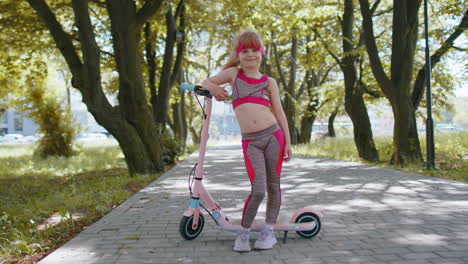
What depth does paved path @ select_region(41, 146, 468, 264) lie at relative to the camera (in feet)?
11.8

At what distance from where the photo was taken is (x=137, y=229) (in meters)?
4.67

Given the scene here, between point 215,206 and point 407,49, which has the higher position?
point 407,49

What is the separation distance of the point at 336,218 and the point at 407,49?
323 inches

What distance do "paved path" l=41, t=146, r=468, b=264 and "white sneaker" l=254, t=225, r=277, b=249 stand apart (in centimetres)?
6

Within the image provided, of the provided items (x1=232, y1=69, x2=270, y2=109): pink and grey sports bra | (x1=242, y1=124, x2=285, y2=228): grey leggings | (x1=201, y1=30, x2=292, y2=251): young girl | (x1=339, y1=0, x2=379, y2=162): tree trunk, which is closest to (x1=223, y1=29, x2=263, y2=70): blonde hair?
(x1=201, y1=30, x2=292, y2=251): young girl

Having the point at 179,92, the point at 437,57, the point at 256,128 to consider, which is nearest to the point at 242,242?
the point at 256,128

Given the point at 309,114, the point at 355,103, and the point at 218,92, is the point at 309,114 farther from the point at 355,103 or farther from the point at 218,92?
the point at 218,92

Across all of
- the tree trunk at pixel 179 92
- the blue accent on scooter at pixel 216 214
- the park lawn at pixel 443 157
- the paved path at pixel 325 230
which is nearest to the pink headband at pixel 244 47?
the blue accent on scooter at pixel 216 214

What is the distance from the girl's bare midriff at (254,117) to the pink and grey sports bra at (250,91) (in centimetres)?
5

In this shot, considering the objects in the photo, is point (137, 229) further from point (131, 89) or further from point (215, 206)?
point (131, 89)

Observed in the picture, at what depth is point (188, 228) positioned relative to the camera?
4145 millimetres

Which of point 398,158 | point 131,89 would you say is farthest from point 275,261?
point 398,158

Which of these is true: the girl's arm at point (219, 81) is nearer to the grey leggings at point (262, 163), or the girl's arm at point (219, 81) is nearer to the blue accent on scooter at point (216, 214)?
the grey leggings at point (262, 163)

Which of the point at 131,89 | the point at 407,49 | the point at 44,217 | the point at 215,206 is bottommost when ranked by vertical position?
the point at 44,217
